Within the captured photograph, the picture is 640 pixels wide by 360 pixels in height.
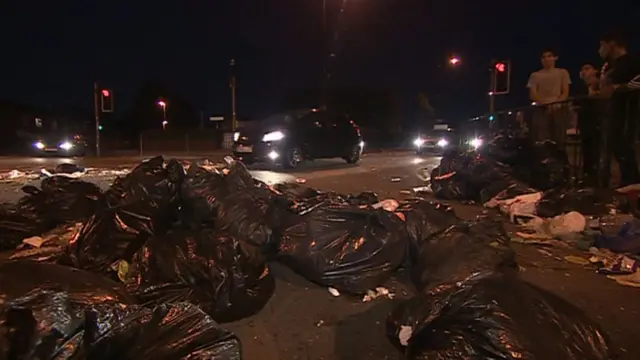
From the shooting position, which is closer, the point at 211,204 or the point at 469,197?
the point at 211,204

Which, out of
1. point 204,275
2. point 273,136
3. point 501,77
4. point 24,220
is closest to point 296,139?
point 273,136

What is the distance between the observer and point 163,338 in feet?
6.25

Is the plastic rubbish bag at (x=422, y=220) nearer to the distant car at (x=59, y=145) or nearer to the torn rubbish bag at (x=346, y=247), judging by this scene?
the torn rubbish bag at (x=346, y=247)

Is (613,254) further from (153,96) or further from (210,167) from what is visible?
(153,96)

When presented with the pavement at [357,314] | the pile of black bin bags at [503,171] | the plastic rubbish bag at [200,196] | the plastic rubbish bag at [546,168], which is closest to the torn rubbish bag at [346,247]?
the pavement at [357,314]

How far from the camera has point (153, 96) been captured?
51531 mm

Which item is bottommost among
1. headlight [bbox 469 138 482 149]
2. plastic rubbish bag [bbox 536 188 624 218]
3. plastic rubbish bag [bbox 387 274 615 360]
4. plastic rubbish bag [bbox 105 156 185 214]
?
plastic rubbish bag [bbox 387 274 615 360]

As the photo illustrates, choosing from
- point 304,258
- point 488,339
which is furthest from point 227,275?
point 488,339

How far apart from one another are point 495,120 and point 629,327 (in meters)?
7.38

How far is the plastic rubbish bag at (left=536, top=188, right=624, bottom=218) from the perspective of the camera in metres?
4.79

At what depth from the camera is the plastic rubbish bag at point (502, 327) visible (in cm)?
190

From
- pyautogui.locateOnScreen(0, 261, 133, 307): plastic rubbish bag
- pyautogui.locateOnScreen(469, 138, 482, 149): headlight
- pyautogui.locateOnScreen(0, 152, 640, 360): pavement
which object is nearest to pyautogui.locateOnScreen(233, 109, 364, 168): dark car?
pyautogui.locateOnScreen(469, 138, 482, 149): headlight

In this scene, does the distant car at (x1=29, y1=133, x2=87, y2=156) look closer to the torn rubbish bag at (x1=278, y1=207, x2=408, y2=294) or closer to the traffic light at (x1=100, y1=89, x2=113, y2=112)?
the traffic light at (x1=100, y1=89, x2=113, y2=112)

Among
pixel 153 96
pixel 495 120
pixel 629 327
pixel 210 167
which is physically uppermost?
pixel 153 96
